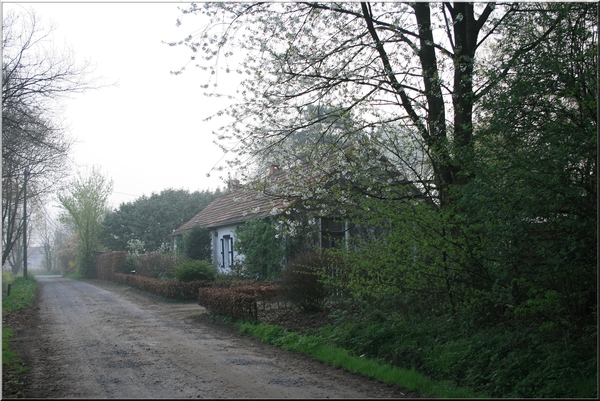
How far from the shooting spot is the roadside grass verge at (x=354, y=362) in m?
6.54

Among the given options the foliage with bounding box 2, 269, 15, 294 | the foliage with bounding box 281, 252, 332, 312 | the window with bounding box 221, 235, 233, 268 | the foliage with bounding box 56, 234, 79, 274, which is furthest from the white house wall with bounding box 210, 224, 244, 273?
the foliage with bounding box 56, 234, 79, 274

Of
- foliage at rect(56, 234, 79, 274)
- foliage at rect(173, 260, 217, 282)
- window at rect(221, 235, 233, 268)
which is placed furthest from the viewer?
foliage at rect(56, 234, 79, 274)

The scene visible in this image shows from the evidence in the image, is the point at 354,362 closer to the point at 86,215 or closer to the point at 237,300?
the point at 237,300

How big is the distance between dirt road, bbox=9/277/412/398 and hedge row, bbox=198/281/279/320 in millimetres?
626

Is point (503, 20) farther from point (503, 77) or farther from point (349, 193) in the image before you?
point (349, 193)

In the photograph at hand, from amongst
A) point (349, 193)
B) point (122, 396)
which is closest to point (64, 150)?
point (349, 193)

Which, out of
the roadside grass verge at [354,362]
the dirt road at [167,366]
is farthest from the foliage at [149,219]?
the roadside grass verge at [354,362]

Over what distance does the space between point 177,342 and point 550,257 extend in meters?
7.15

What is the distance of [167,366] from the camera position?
819cm

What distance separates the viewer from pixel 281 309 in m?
13.9

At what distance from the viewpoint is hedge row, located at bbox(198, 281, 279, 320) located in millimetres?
12711

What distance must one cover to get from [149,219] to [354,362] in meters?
38.4

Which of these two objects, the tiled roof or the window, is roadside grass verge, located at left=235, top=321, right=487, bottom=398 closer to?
the tiled roof

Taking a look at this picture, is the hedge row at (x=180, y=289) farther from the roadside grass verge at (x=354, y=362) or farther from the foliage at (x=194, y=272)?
the roadside grass verge at (x=354, y=362)
